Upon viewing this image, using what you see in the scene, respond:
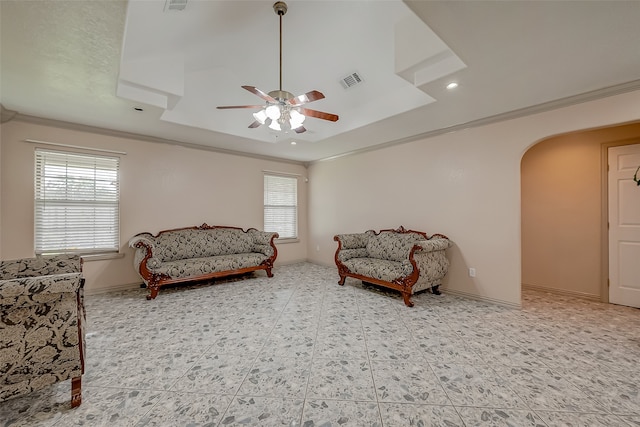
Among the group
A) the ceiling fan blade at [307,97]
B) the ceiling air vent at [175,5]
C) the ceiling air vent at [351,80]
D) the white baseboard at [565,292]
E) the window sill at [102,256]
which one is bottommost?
the white baseboard at [565,292]

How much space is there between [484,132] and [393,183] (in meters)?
1.56

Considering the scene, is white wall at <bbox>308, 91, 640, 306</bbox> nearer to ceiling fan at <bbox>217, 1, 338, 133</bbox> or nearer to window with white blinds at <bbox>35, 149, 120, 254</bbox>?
ceiling fan at <bbox>217, 1, 338, 133</bbox>

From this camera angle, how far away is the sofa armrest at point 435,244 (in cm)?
330

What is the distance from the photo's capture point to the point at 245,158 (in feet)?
17.8

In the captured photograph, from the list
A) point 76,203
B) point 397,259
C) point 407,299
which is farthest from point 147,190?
point 407,299

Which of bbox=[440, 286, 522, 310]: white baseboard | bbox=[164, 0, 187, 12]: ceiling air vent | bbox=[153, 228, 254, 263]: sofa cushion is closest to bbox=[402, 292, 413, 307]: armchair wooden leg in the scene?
bbox=[440, 286, 522, 310]: white baseboard

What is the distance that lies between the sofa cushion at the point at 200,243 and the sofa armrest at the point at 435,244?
3.32 metres

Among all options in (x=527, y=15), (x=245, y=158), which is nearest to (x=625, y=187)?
(x=527, y=15)

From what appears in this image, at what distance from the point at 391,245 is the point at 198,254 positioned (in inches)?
135

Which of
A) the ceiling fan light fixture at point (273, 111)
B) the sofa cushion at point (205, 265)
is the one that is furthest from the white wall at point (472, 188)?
the ceiling fan light fixture at point (273, 111)

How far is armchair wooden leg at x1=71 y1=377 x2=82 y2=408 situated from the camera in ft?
5.17

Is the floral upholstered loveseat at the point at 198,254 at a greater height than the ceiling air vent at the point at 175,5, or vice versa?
the ceiling air vent at the point at 175,5

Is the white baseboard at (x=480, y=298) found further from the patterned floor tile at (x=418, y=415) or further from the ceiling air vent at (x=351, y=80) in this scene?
the ceiling air vent at (x=351, y=80)

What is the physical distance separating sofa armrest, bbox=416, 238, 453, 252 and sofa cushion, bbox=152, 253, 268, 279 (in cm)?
284
